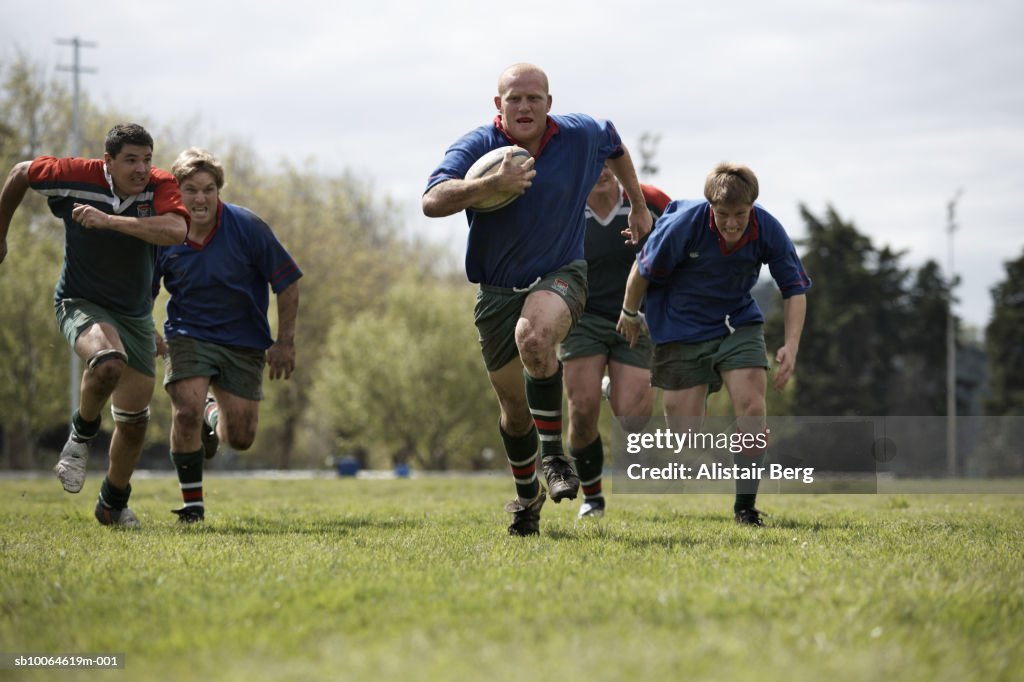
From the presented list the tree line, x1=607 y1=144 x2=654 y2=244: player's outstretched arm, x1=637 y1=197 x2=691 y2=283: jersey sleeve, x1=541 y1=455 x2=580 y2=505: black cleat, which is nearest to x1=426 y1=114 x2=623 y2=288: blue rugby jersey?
x1=607 y1=144 x2=654 y2=244: player's outstretched arm

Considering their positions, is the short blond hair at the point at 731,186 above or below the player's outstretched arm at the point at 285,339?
above

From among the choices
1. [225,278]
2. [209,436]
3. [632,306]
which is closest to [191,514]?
[209,436]

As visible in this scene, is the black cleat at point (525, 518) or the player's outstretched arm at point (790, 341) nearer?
the black cleat at point (525, 518)

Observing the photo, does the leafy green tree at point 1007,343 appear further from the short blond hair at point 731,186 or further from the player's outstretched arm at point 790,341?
the short blond hair at point 731,186

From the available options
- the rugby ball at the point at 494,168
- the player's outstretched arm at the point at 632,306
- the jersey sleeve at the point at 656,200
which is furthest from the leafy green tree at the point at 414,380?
the rugby ball at the point at 494,168

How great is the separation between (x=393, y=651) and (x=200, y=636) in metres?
0.66

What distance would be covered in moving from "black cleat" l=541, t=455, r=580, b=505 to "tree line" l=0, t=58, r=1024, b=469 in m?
29.8

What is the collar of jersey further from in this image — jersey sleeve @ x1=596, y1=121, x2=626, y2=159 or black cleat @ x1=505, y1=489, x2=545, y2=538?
black cleat @ x1=505, y1=489, x2=545, y2=538

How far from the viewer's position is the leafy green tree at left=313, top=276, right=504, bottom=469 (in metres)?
45.5

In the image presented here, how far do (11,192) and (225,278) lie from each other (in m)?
1.58

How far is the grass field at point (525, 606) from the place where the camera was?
10.6ft

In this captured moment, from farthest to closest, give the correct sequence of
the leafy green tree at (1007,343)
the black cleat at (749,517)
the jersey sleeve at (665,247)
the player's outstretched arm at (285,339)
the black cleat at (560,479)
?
the leafy green tree at (1007,343)
the player's outstretched arm at (285,339)
the jersey sleeve at (665,247)
the black cleat at (749,517)
the black cleat at (560,479)

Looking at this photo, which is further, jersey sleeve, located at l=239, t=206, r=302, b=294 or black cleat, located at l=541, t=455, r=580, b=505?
jersey sleeve, located at l=239, t=206, r=302, b=294

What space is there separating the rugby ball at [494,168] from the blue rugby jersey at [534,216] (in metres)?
0.22
